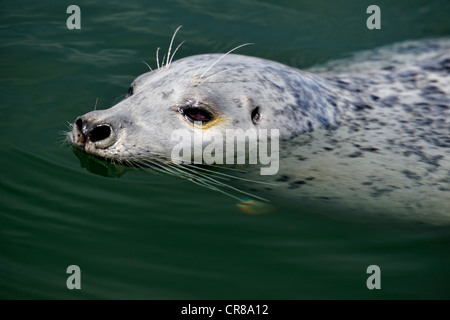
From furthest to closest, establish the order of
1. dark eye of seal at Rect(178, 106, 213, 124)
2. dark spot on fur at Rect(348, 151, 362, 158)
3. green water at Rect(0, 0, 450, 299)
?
dark spot on fur at Rect(348, 151, 362, 158)
dark eye of seal at Rect(178, 106, 213, 124)
green water at Rect(0, 0, 450, 299)

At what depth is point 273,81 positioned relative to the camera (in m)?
4.62

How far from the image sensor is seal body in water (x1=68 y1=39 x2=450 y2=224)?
4.11 meters

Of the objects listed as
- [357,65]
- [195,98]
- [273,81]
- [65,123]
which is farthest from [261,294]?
[357,65]

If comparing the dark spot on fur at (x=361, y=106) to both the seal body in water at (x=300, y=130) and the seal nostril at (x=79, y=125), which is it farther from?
the seal nostril at (x=79, y=125)

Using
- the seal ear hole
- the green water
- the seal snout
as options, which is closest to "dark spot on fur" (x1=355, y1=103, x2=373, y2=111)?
the seal ear hole

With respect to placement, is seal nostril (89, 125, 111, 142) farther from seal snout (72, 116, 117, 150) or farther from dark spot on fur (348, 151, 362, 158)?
dark spot on fur (348, 151, 362, 158)

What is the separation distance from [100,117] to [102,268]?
1.15m

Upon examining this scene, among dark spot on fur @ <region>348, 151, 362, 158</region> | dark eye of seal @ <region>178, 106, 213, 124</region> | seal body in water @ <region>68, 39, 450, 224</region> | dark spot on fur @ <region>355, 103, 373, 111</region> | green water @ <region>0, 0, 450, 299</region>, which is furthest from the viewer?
dark spot on fur @ <region>355, 103, 373, 111</region>

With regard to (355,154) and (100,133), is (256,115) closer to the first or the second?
(355,154)

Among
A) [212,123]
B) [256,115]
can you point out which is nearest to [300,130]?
[256,115]

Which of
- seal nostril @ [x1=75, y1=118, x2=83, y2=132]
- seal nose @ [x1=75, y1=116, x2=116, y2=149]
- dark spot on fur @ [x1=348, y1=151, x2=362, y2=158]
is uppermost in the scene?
seal nostril @ [x1=75, y1=118, x2=83, y2=132]

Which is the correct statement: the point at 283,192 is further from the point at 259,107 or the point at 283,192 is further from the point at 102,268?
the point at 102,268

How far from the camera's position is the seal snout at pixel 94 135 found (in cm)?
414

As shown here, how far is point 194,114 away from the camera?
4.26m
